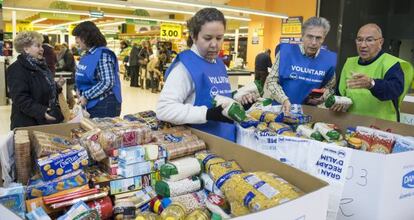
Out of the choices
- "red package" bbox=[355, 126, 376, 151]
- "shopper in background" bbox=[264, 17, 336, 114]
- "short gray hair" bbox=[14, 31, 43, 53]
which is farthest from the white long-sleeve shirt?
"short gray hair" bbox=[14, 31, 43, 53]

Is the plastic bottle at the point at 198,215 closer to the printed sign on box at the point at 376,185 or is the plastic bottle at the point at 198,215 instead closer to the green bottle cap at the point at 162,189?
the green bottle cap at the point at 162,189

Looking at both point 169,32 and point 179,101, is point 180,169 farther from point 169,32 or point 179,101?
point 169,32

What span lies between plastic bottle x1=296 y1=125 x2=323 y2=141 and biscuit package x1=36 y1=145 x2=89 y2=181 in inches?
38.4

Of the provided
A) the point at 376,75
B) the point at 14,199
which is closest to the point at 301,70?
the point at 376,75

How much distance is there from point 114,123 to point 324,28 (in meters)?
1.48

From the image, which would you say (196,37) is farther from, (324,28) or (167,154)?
(324,28)

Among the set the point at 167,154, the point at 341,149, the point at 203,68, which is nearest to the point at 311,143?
the point at 341,149

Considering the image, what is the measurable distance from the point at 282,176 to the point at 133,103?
819 cm

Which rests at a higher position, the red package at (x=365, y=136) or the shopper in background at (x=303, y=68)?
the shopper in background at (x=303, y=68)

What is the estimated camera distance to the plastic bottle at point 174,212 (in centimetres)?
102

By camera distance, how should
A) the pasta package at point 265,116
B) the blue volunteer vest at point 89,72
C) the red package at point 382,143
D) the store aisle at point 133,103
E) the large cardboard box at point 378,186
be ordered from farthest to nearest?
the store aisle at point 133,103 < the blue volunteer vest at point 89,72 < the pasta package at point 265,116 < the red package at point 382,143 < the large cardboard box at point 378,186

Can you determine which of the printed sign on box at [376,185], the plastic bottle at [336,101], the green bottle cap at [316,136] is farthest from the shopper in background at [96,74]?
the printed sign on box at [376,185]

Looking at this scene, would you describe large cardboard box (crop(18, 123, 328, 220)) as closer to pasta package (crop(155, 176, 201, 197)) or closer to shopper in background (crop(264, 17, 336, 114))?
pasta package (crop(155, 176, 201, 197))

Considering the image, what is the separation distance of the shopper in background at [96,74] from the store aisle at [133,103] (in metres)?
3.74
